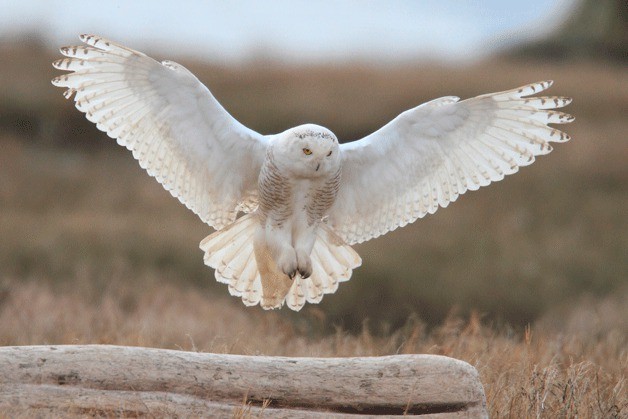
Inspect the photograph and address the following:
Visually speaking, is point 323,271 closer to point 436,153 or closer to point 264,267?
point 264,267

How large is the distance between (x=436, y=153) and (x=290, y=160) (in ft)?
3.90

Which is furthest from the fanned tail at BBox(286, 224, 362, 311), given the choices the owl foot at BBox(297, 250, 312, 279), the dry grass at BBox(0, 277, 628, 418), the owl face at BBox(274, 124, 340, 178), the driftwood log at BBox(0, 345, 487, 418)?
the driftwood log at BBox(0, 345, 487, 418)

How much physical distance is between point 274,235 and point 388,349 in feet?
4.13

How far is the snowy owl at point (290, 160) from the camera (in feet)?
18.1

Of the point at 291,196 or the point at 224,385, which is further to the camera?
the point at 291,196

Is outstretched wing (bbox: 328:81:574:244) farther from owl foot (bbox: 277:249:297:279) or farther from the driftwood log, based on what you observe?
the driftwood log

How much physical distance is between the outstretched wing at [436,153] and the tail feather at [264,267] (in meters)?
0.26

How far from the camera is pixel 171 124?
19.0 feet

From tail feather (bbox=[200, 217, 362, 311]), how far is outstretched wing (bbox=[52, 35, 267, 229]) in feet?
0.64

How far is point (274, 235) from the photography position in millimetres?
5773

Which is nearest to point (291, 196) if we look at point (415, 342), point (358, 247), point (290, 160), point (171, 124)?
point (290, 160)

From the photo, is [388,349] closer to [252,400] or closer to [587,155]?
[252,400]

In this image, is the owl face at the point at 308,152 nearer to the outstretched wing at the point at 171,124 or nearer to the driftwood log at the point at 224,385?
the outstretched wing at the point at 171,124

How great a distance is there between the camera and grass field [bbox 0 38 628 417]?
8141 mm
